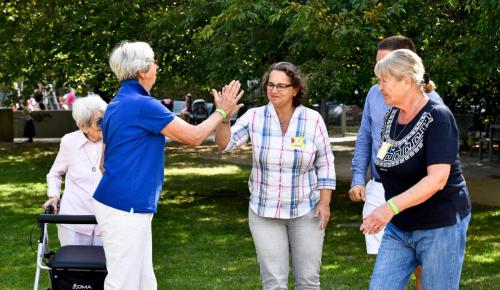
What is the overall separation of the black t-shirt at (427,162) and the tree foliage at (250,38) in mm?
4021

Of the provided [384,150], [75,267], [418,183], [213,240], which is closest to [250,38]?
[213,240]

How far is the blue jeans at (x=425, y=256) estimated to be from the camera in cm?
456

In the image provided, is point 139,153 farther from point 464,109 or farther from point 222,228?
point 464,109

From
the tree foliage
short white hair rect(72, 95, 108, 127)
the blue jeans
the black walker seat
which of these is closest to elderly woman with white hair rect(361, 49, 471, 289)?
the blue jeans

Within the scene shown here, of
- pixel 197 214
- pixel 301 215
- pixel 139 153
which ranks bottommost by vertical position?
pixel 197 214

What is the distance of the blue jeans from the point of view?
4.56 m

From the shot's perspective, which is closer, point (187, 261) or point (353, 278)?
point (353, 278)

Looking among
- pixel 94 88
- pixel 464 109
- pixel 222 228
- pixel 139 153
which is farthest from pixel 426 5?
pixel 464 109

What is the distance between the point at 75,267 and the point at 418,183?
2.24 m

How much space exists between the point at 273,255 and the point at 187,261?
3853 millimetres

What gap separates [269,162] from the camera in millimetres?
5695

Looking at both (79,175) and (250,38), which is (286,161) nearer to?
(79,175)

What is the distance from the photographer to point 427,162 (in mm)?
4473

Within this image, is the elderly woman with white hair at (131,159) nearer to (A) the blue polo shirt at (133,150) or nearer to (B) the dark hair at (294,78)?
(A) the blue polo shirt at (133,150)
